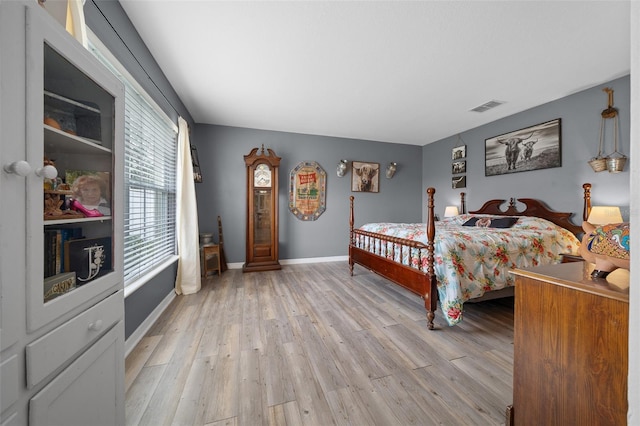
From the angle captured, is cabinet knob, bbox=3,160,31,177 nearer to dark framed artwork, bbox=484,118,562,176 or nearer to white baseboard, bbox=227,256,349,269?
white baseboard, bbox=227,256,349,269

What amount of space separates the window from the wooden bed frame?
240cm

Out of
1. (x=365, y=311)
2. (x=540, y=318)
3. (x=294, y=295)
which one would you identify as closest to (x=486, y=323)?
(x=365, y=311)

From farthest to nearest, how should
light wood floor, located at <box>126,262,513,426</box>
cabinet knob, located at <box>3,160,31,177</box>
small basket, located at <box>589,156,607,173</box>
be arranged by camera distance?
small basket, located at <box>589,156,607,173</box> < light wood floor, located at <box>126,262,513,426</box> < cabinet knob, located at <box>3,160,31,177</box>

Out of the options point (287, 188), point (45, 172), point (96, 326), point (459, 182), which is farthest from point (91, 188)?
point (459, 182)

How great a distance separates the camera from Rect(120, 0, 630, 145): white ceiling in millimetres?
1695

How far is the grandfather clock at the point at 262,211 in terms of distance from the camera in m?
3.83

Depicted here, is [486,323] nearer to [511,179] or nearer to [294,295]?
[294,295]

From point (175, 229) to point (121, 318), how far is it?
7.21 ft

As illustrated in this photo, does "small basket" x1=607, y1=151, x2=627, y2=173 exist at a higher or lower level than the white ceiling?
lower

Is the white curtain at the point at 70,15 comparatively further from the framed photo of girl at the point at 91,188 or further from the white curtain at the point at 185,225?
the white curtain at the point at 185,225

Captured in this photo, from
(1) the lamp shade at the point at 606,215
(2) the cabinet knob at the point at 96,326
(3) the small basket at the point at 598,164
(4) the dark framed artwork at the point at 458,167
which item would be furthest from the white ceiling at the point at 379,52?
(2) the cabinet knob at the point at 96,326

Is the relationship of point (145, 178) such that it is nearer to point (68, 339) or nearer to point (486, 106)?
point (68, 339)

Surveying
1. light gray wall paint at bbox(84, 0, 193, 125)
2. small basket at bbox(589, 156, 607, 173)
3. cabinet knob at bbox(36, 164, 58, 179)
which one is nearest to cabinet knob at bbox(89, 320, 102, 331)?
cabinet knob at bbox(36, 164, 58, 179)

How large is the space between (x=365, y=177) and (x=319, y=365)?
12.3ft
